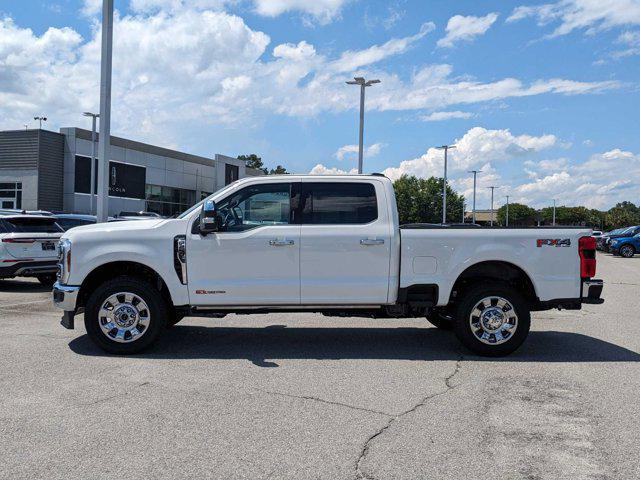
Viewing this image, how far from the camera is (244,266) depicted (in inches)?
262

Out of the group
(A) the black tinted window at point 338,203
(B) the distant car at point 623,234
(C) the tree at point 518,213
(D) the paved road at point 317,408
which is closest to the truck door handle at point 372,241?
(A) the black tinted window at point 338,203

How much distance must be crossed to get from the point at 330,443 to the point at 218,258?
3.05 metres

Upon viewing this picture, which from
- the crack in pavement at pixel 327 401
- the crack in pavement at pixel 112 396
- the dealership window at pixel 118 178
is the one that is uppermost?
the dealership window at pixel 118 178

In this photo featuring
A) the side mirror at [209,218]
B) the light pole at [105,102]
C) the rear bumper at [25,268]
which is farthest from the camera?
the light pole at [105,102]

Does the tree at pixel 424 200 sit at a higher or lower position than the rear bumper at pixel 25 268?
higher

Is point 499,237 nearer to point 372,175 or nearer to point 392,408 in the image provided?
point 372,175

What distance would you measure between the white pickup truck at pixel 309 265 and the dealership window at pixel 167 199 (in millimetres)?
39780

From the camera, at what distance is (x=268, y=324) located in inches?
347

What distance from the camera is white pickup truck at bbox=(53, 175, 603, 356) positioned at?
261 inches

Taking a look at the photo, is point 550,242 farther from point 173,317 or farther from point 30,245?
point 30,245

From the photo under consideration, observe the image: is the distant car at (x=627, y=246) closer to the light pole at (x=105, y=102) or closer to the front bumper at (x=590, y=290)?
the light pole at (x=105, y=102)

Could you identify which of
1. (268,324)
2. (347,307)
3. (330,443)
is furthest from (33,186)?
(330,443)

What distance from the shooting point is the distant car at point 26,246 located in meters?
12.3

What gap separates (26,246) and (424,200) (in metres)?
89.9
